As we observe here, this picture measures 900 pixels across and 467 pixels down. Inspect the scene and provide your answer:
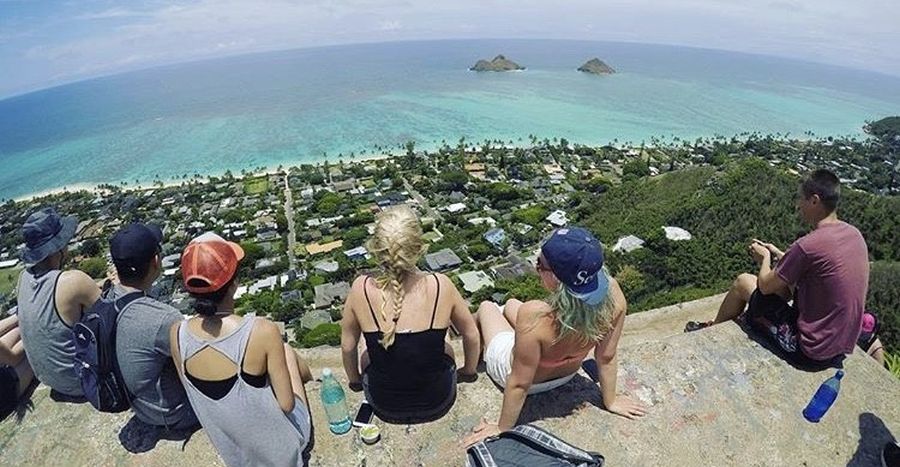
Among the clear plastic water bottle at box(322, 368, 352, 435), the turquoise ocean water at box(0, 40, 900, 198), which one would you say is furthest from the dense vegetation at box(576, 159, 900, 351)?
the turquoise ocean water at box(0, 40, 900, 198)

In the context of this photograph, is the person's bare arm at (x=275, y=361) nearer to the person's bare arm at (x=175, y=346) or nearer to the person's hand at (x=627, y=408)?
the person's bare arm at (x=175, y=346)

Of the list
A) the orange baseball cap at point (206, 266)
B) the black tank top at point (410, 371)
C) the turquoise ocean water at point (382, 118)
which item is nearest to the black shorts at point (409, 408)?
the black tank top at point (410, 371)

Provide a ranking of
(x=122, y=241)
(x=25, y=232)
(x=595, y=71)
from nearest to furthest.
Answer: (x=122, y=241), (x=25, y=232), (x=595, y=71)

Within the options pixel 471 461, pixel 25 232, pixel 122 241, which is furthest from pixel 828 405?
pixel 25 232

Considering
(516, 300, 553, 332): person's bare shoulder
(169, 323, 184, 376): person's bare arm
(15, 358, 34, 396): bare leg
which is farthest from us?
(15, 358, 34, 396): bare leg

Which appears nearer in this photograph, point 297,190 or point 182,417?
point 182,417

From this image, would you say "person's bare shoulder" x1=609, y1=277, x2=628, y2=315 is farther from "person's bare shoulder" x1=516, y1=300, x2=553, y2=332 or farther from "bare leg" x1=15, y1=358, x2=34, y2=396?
"bare leg" x1=15, y1=358, x2=34, y2=396

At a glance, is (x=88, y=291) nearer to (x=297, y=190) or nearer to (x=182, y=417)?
(x=182, y=417)
